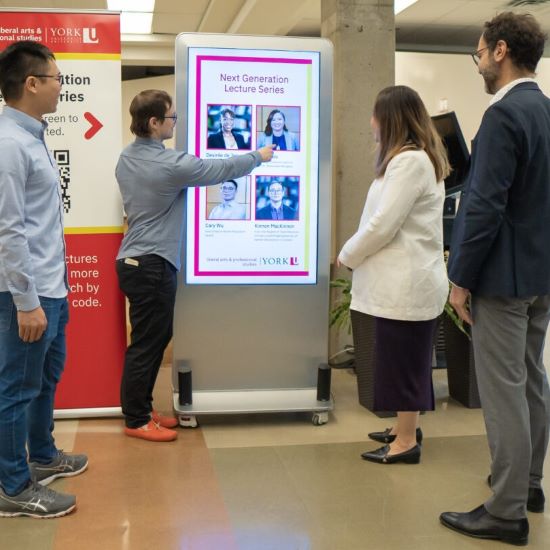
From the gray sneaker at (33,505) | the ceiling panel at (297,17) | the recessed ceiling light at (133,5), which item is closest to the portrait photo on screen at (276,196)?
the gray sneaker at (33,505)

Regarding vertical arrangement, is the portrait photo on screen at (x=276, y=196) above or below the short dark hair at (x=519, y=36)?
below

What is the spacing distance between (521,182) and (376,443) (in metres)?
1.52

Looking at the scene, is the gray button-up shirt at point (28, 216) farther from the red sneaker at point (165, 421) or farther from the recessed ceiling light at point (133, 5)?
the recessed ceiling light at point (133, 5)

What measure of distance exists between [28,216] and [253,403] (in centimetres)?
156

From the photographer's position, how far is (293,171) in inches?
A: 136

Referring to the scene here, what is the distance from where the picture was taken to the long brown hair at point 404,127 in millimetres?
2840

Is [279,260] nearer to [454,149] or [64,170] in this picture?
[64,170]

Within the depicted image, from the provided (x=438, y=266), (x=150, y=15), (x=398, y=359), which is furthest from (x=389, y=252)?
(x=150, y=15)

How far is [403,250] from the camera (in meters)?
2.84

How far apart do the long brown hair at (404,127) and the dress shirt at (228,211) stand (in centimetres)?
80

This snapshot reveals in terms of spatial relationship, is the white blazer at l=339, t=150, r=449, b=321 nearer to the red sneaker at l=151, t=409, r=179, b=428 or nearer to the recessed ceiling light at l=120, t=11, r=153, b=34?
the red sneaker at l=151, t=409, r=179, b=428

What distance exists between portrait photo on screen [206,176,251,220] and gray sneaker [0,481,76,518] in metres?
1.46

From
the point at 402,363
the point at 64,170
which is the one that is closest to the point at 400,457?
the point at 402,363

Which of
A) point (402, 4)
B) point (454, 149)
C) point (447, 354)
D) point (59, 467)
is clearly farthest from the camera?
point (402, 4)
